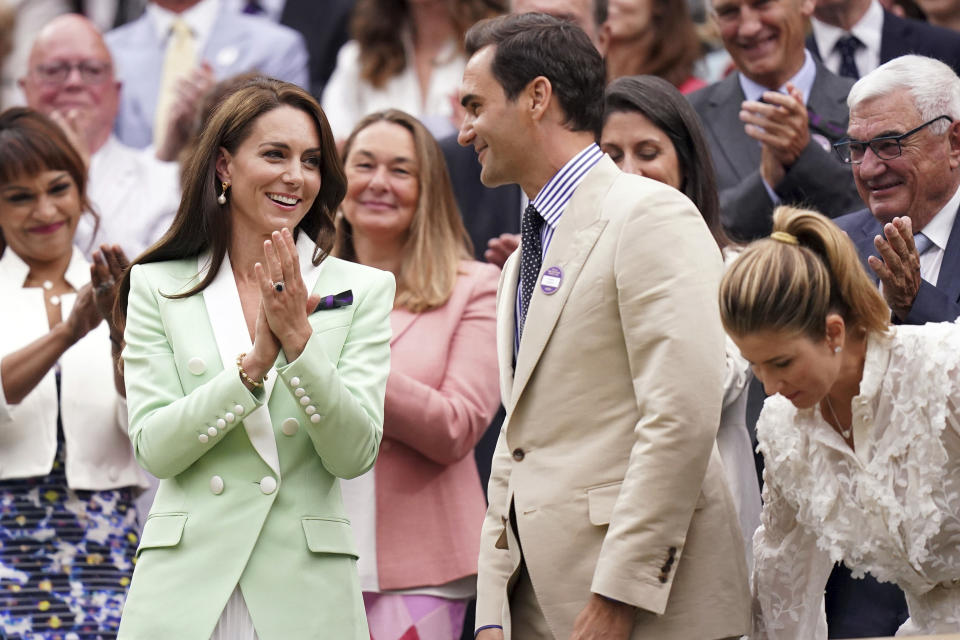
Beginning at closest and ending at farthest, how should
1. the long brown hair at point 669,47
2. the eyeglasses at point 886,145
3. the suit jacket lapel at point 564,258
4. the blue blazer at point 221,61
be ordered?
the suit jacket lapel at point 564,258 → the eyeglasses at point 886,145 → the long brown hair at point 669,47 → the blue blazer at point 221,61

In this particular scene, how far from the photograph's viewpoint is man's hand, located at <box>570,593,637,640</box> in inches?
127

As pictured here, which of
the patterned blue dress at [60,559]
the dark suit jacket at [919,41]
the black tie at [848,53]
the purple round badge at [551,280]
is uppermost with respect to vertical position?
the purple round badge at [551,280]

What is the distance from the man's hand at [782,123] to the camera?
476cm

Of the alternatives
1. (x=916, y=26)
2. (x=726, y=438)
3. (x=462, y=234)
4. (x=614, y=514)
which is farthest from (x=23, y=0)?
(x=614, y=514)

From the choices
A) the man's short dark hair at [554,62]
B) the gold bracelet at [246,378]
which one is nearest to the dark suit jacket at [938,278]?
the man's short dark hair at [554,62]

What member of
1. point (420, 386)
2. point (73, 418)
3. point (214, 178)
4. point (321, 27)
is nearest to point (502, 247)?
point (420, 386)

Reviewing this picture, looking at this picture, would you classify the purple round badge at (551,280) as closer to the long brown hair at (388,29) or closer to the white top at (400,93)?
the white top at (400,93)

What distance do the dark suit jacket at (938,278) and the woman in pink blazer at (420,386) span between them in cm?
128

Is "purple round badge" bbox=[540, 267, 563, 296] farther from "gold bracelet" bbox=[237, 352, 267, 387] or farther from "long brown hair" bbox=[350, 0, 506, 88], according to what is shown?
"long brown hair" bbox=[350, 0, 506, 88]

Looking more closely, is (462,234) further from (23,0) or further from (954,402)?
(23,0)

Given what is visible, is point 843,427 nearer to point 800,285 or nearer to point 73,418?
point 800,285

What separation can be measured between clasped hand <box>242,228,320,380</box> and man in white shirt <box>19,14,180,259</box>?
11.9ft

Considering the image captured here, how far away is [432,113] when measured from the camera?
6.71 m

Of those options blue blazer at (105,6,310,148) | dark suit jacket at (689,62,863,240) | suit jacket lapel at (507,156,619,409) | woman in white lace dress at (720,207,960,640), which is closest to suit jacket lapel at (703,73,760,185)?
dark suit jacket at (689,62,863,240)
